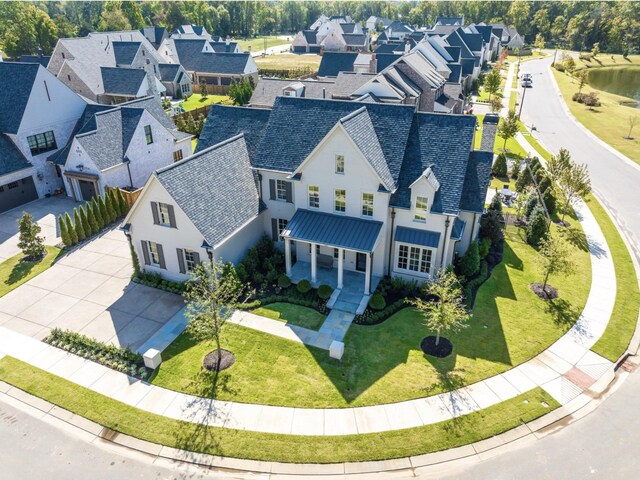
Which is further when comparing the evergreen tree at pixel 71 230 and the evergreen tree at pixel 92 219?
the evergreen tree at pixel 92 219

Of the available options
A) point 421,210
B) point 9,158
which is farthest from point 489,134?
point 9,158

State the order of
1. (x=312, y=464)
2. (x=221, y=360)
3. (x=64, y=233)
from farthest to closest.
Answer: (x=64, y=233) < (x=221, y=360) < (x=312, y=464)

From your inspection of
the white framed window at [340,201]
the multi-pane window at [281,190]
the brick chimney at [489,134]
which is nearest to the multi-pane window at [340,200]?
the white framed window at [340,201]

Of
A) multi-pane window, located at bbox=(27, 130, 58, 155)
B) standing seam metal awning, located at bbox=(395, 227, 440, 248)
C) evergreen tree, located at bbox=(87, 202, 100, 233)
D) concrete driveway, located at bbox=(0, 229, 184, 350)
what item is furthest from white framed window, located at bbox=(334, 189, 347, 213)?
multi-pane window, located at bbox=(27, 130, 58, 155)

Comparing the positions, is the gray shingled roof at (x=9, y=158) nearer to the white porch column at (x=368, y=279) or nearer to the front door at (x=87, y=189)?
the front door at (x=87, y=189)

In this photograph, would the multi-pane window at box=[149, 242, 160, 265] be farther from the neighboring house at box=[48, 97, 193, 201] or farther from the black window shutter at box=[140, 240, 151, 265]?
the neighboring house at box=[48, 97, 193, 201]

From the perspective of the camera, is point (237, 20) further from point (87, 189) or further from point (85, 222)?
point (85, 222)
